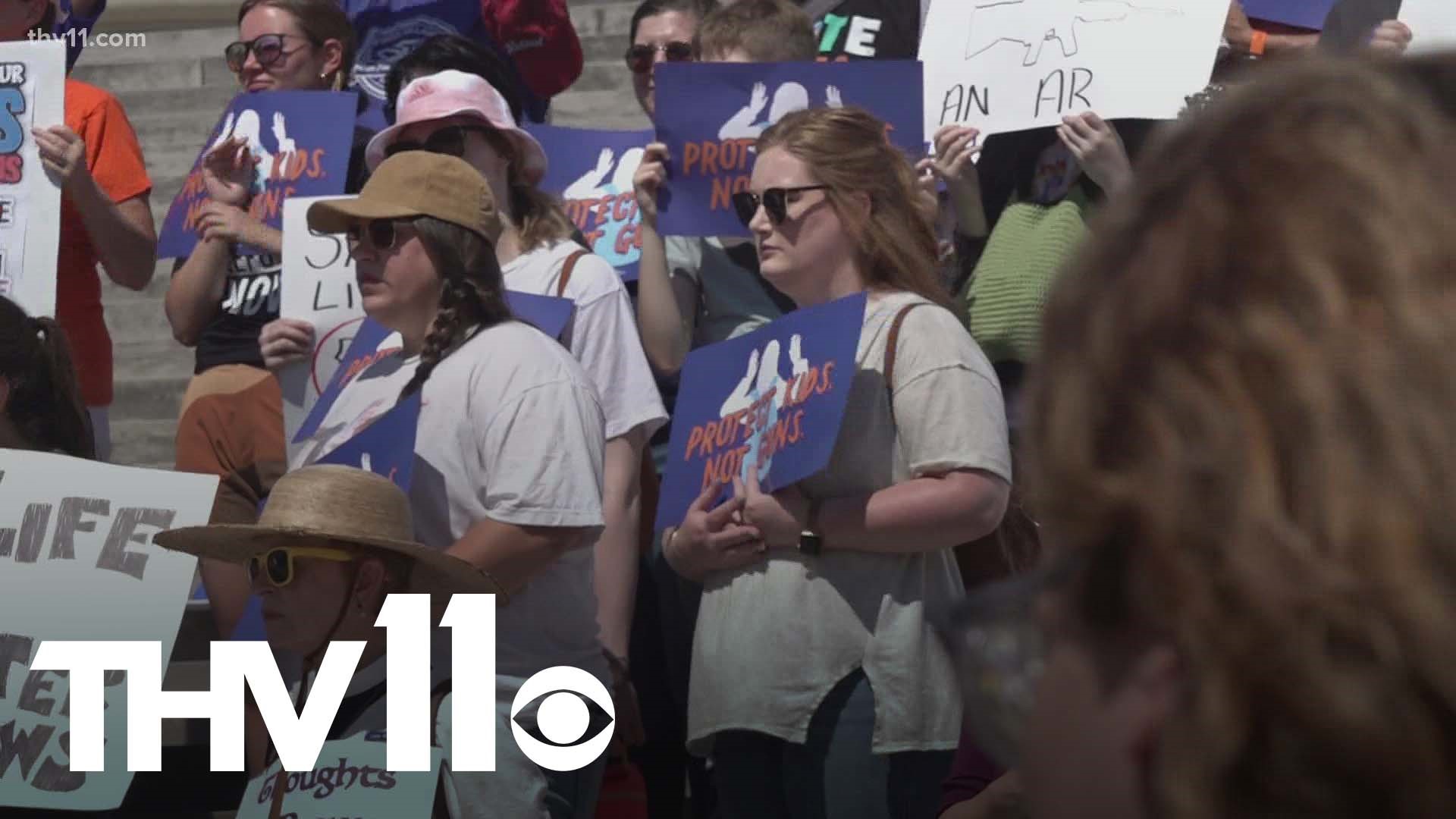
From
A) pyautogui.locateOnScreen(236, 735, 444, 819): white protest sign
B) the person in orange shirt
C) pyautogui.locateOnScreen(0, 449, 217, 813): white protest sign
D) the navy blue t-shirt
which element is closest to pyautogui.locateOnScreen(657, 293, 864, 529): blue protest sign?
pyautogui.locateOnScreen(236, 735, 444, 819): white protest sign

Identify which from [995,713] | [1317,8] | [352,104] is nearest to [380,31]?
[352,104]

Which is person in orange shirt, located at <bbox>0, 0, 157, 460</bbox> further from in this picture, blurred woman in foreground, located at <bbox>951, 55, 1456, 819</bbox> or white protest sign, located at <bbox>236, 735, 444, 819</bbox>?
blurred woman in foreground, located at <bbox>951, 55, 1456, 819</bbox>

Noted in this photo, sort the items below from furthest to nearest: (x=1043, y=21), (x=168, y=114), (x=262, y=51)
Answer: (x=168, y=114) → (x=262, y=51) → (x=1043, y=21)

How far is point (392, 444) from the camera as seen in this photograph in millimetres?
4016

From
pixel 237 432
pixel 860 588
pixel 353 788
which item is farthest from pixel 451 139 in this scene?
pixel 353 788

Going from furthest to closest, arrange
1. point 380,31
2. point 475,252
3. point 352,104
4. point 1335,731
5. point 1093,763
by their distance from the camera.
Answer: point 380,31
point 352,104
point 475,252
point 1093,763
point 1335,731

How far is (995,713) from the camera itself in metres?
1.12

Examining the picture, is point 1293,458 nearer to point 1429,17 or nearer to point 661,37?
point 1429,17

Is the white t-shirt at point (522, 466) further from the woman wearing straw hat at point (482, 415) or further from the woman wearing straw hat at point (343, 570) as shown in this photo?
the woman wearing straw hat at point (343, 570)

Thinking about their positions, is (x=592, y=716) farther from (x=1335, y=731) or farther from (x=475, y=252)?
(x=1335, y=731)

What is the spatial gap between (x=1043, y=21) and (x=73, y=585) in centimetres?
266

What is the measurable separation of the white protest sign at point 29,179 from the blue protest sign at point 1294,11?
306 centimetres

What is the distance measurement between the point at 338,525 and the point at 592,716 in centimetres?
57

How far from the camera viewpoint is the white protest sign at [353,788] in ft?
11.9
